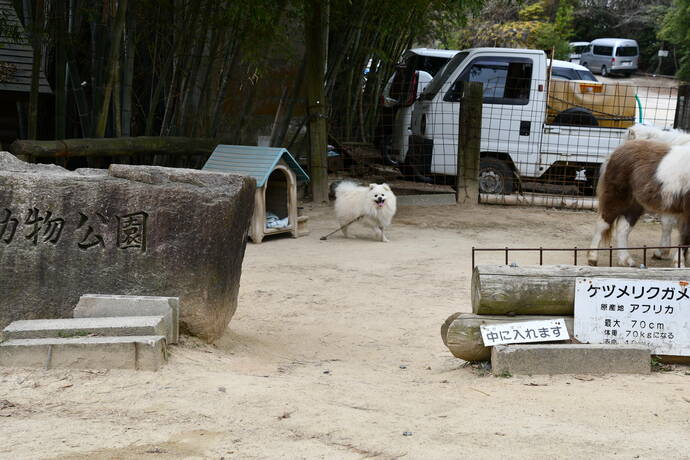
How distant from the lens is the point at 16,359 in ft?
13.3

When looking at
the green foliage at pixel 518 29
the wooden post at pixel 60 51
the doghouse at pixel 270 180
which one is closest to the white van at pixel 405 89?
the doghouse at pixel 270 180

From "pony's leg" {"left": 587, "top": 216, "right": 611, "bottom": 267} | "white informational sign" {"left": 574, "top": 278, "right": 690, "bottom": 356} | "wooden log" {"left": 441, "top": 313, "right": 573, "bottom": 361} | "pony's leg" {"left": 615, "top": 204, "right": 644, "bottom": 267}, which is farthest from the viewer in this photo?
"pony's leg" {"left": 587, "top": 216, "right": 611, "bottom": 267}

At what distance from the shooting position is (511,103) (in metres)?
11.9

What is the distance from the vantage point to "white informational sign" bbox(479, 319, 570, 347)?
4473 mm

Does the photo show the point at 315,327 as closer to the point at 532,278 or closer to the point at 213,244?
the point at 213,244

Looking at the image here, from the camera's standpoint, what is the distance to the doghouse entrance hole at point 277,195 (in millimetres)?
9883

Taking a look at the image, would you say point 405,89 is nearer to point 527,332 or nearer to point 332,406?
point 527,332

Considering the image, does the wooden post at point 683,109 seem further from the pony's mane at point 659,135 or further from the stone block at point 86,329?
the stone block at point 86,329

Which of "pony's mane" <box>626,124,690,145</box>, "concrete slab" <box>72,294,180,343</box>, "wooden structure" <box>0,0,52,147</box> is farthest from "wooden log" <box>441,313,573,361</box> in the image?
"wooden structure" <box>0,0,52,147</box>

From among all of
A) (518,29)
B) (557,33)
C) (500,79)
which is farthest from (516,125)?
(557,33)

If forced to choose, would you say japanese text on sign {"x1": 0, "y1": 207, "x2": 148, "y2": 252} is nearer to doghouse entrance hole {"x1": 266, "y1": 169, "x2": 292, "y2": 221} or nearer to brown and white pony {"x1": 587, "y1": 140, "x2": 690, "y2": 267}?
brown and white pony {"x1": 587, "y1": 140, "x2": 690, "y2": 267}

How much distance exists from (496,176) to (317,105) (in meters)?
2.78

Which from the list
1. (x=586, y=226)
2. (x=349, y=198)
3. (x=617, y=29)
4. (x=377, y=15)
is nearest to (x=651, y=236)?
(x=586, y=226)

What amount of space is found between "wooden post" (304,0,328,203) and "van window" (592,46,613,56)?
75.3ft
